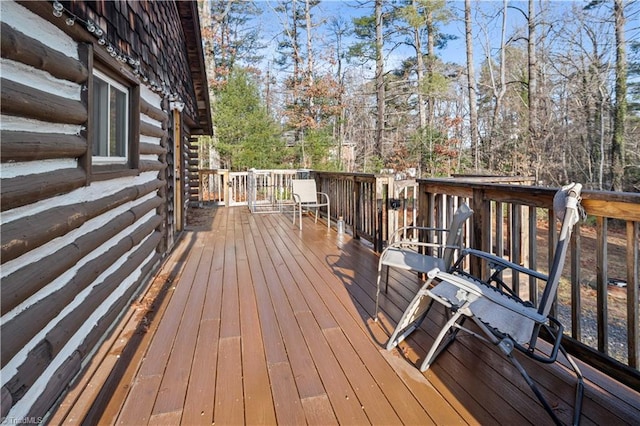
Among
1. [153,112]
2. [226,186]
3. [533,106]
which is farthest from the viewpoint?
[533,106]

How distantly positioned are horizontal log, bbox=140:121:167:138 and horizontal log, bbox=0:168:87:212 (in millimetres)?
1620

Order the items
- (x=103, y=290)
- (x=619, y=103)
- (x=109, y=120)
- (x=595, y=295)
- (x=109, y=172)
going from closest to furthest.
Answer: (x=103, y=290) < (x=109, y=172) < (x=109, y=120) < (x=595, y=295) < (x=619, y=103)

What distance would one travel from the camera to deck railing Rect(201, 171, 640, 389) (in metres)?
1.74

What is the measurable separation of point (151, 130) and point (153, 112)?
0.25 meters

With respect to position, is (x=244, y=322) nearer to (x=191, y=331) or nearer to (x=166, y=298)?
(x=191, y=331)

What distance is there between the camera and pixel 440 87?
14.0 m

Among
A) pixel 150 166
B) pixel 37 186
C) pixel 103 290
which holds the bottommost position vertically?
pixel 103 290

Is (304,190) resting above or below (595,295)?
above

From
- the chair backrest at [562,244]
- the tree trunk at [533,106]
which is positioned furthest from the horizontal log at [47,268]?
the tree trunk at [533,106]

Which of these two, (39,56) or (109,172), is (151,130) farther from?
(39,56)

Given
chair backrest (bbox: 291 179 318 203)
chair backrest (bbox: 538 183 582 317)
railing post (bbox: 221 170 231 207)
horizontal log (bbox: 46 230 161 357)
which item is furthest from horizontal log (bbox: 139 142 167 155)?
railing post (bbox: 221 170 231 207)

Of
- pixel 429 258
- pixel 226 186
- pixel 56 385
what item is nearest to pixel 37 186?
pixel 56 385

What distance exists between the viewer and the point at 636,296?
66.8 inches

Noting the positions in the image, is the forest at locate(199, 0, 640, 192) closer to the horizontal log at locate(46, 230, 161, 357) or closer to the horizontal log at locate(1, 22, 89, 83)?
the horizontal log at locate(46, 230, 161, 357)
